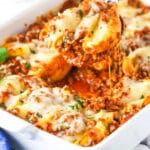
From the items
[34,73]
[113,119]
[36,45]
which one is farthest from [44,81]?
[113,119]

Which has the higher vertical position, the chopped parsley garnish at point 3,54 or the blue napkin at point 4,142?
the chopped parsley garnish at point 3,54

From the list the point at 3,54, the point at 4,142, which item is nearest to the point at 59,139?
the point at 4,142

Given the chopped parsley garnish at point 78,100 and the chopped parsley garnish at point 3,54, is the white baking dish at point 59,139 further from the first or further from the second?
the chopped parsley garnish at point 3,54

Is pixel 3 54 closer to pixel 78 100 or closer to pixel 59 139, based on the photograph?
pixel 78 100

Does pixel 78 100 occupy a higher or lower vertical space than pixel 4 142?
lower

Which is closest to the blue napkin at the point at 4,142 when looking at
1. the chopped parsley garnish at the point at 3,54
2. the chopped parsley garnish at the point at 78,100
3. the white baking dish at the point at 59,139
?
the white baking dish at the point at 59,139

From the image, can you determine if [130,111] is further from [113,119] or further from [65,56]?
[65,56]

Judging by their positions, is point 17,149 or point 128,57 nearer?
point 17,149

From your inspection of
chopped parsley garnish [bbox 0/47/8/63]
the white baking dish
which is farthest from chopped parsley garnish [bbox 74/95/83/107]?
chopped parsley garnish [bbox 0/47/8/63]

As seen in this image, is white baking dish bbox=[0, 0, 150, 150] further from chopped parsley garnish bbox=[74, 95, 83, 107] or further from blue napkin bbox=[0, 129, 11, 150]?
chopped parsley garnish bbox=[74, 95, 83, 107]

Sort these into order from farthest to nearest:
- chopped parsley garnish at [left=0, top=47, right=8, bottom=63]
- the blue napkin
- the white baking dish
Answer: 1. chopped parsley garnish at [left=0, top=47, right=8, bottom=63]
2. the blue napkin
3. the white baking dish

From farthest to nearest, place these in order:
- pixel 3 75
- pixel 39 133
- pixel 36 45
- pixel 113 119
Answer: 1. pixel 36 45
2. pixel 3 75
3. pixel 113 119
4. pixel 39 133
